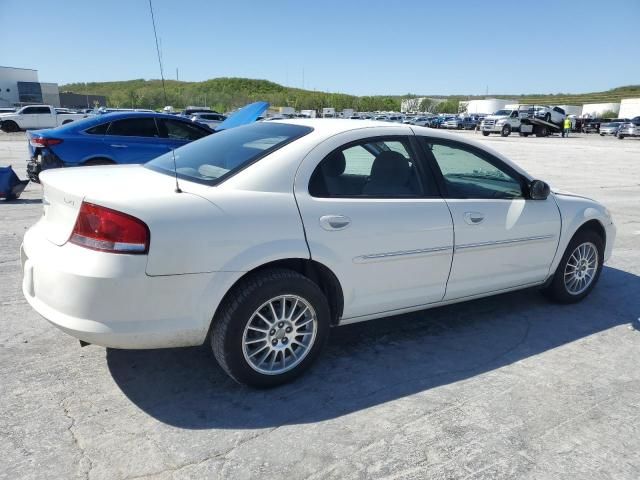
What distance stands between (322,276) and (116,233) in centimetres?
122

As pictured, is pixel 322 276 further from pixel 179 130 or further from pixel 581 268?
pixel 179 130

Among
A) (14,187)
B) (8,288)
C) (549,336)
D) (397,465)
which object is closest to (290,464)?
(397,465)

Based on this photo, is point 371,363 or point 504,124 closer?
point 371,363

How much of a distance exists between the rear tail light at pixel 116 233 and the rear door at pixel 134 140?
6.93 m

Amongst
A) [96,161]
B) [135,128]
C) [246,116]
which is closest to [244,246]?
[246,116]

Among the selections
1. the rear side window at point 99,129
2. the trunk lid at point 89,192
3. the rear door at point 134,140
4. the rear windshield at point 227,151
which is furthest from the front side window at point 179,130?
the trunk lid at point 89,192

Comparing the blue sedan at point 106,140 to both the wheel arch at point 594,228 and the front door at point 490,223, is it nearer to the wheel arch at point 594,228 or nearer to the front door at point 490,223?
the front door at point 490,223

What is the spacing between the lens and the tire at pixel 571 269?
4.50 meters

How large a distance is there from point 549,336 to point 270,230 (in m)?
2.45

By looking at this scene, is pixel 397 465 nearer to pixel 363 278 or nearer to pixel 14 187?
pixel 363 278

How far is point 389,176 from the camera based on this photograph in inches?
141

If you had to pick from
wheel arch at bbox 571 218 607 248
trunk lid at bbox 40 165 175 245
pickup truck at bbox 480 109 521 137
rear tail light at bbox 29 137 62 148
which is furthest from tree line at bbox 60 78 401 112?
trunk lid at bbox 40 165 175 245

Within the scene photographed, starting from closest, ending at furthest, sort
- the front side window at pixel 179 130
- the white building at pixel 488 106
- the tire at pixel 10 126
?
the front side window at pixel 179 130 → the tire at pixel 10 126 → the white building at pixel 488 106

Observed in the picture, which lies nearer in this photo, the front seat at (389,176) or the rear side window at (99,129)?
the front seat at (389,176)
